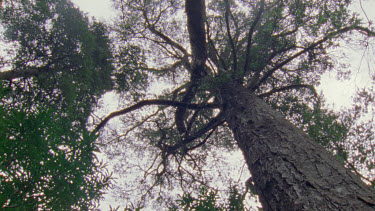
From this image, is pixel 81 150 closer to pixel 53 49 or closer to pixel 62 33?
pixel 53 49

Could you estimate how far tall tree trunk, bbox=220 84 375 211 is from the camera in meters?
1.61

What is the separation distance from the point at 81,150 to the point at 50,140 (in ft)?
0.70

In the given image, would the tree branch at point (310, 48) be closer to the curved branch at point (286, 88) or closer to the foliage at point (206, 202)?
the curved branch at point (286, 88)

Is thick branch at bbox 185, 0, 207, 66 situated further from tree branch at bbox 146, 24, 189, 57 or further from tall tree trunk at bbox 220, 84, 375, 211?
tree branch at bbox 146, 24, 189, 57

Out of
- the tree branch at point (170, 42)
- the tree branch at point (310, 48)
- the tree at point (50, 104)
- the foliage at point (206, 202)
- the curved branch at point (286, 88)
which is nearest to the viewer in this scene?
the tree at point (50, 104)

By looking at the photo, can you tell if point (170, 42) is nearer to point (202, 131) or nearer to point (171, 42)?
point (171, 42)

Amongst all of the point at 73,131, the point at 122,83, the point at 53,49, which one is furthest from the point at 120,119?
the point at 73,131

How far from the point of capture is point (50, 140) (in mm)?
1529

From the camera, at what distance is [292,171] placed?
2.00m

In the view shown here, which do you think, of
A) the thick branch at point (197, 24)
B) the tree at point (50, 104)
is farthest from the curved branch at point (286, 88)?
the tree at point (50, 104)

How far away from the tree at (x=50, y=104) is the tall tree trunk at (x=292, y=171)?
144 cm

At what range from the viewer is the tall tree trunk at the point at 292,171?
161 cm

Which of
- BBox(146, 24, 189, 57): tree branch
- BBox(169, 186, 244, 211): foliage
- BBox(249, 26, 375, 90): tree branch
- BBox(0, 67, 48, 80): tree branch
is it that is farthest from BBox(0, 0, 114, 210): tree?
BBox(249, 26, 375, 90): tree branch

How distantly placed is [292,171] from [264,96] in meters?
3.64
